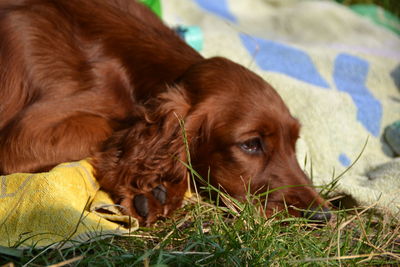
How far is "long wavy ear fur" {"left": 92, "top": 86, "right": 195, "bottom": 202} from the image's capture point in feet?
9.07

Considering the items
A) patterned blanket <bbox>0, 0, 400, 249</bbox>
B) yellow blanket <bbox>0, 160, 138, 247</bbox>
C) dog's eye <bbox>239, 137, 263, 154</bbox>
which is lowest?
patterned blanket <bbox>0, 0, 400, 249</bbox>

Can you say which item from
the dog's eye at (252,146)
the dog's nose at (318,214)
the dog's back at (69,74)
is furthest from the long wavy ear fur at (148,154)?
the dog's nose at (318,214)

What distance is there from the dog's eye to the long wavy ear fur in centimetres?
31

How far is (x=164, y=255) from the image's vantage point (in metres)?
2.14

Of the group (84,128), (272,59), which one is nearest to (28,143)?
(84,128)

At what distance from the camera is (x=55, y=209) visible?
2.49 metres

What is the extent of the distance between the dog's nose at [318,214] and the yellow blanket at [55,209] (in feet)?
2.74

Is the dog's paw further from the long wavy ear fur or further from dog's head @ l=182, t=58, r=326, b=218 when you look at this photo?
dog's head @ l=182, t=58, r=326, b=218

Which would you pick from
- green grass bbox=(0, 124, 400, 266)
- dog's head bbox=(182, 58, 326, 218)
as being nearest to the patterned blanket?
green grass bbox=(0, 124, 400, 266)

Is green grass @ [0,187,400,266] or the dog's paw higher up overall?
green grass @ [0,187,400,266]

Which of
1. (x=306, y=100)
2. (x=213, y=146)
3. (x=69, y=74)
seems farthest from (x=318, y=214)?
(x=306, y=100)

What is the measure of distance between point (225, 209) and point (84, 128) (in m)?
0.88

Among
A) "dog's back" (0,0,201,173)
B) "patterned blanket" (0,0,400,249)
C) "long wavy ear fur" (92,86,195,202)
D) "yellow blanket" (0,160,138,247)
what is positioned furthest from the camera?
"dog's back" (0,0,201,173)

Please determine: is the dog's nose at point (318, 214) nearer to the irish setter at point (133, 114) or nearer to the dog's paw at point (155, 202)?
the irish setter at point (133, 114)
